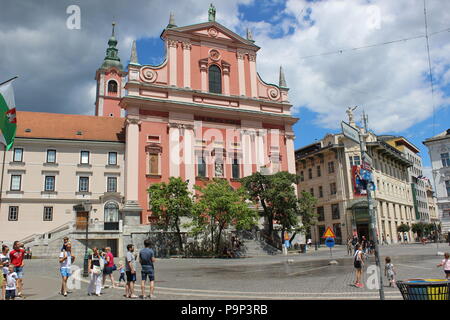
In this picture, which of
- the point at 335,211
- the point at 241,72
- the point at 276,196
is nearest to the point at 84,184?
the point at 276,196

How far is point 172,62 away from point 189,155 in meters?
10.3

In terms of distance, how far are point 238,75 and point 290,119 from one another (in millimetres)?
7983

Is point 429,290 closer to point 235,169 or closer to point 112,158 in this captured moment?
point 235,169

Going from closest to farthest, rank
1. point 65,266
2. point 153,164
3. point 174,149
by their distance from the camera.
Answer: point 65,266 → point 153,164 → point 174,149

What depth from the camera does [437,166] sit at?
52.7 metres

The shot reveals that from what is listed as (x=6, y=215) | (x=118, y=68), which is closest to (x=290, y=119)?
(x=6, y=215)

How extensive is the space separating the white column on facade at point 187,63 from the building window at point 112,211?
1481 cm

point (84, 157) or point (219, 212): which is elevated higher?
point (84, 157)

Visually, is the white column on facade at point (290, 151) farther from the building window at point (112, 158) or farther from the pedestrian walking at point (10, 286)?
the pedestrian walking at point (10, 286)

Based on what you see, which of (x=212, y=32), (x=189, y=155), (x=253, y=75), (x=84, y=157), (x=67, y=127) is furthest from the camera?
(x=253, y=75)

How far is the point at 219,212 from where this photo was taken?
32188 mm

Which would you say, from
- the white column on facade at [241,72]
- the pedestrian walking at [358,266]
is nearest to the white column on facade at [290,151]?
the white column on facade at [241,72]
